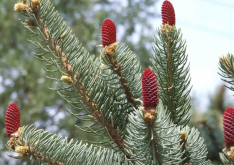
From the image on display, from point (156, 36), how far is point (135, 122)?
0.91ft

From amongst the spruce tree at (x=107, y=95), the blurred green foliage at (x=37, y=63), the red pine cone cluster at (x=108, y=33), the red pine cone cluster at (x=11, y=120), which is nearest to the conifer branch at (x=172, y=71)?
the spruce tree at (x=107, y=95)

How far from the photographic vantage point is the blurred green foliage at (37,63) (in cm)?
553

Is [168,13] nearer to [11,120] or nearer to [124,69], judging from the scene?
[124,69]

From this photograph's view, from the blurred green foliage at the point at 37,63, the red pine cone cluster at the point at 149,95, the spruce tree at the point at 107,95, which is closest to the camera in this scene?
the red pine cone cluster at the point at 149,95

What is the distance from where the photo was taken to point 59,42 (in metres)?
0.80

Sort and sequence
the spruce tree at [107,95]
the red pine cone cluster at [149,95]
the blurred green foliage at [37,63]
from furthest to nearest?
1. the blurred green foliage at [37,63]
2. the spruce tree at [107,95]
3. the red pine cone cluster at [149,95]

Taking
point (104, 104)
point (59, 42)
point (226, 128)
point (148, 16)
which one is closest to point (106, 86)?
point (104, 104)

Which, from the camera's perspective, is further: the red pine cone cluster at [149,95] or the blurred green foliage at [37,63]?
the blurred green foliage at [37,63]

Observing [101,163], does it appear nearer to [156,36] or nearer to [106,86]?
[106,86]

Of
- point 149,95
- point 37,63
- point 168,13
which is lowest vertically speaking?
point 37,63

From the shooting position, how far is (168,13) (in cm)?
76

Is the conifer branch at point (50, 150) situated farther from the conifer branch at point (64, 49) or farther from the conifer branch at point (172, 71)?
the conifer branch at point (172, 71)

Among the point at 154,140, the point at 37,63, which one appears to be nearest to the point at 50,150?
the point at 154,140

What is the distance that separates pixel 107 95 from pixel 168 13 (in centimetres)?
25
